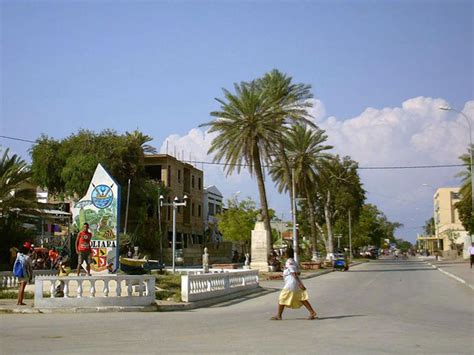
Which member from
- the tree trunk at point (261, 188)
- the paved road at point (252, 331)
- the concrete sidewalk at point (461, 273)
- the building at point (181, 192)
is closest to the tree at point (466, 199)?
the concrete sidewalk at point (461, 273)

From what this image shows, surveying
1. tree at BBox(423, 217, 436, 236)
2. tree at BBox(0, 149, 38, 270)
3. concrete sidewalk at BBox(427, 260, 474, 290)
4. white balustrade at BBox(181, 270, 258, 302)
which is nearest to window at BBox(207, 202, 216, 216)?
concrete sidewalk at BBox(427, 260, 474, 290)

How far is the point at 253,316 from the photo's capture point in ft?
49.3

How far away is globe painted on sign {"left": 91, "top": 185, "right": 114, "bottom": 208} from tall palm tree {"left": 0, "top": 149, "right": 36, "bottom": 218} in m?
12.4

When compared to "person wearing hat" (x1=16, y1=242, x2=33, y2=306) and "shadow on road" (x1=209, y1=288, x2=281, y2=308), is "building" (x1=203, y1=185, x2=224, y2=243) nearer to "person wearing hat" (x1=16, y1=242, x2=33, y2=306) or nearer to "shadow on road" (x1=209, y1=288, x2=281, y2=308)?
"shadow on road" (x1=209, y1=288, x2=281, y2=308)

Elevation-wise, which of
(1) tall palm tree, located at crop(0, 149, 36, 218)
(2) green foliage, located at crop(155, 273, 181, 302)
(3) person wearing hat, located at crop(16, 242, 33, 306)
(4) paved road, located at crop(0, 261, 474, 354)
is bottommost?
(4) paved road, located at crop(0, 261, 474, 354)

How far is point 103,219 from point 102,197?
784 millimetres

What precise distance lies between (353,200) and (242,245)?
704 inches

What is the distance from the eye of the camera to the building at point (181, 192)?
2638 inches

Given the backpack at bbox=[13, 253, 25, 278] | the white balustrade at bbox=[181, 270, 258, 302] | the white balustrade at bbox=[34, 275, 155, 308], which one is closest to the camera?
the white balustrade at bbox=[34, 275, 155, 308]

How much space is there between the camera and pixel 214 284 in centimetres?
2116

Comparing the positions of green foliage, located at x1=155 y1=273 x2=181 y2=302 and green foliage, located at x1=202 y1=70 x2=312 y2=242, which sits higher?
green foliage, located at x1=202 y1=70 x2=312 y2=242

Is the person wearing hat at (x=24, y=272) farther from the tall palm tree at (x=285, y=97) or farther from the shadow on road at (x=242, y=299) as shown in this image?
the tall palm tree at (x=285, y=97)

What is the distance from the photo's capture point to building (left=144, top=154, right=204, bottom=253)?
220 feet

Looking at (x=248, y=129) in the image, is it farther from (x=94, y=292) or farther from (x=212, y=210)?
(x=212, y=210)
